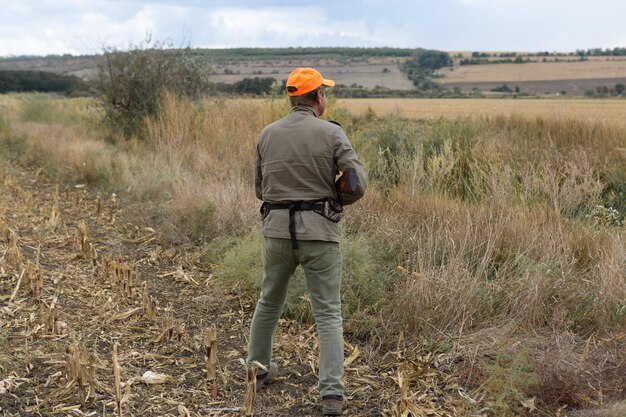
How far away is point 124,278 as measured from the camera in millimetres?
6098

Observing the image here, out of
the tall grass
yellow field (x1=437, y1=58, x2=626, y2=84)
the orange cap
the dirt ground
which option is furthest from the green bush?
yellow field (x1=437, y1=58, x2=626, y2=84)

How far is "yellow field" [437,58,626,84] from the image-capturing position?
51.8 m

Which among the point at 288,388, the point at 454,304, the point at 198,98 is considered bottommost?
the point at 288,388

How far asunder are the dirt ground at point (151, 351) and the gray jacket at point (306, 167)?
121 cm

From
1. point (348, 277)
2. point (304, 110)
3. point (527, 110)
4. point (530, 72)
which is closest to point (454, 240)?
point (348, 277)

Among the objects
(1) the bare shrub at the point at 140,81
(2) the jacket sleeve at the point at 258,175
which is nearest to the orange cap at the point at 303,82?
(2) the jacket sleeve at the point at 258,175

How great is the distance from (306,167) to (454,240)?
9.44 feet

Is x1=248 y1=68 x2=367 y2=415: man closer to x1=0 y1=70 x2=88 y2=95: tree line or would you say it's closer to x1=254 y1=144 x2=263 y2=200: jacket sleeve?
x1=254 y1=144 x2=263 y2=200: jacket sleeve

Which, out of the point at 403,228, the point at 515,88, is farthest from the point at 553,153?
the point at 515,88

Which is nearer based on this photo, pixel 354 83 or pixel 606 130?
pixel 606 130

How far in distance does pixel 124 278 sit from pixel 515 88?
4933 centimetres

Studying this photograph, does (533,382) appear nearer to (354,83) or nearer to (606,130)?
(606,130)

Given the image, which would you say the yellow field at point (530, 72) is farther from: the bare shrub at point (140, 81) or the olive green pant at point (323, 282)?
the olive green pant at point (323, 282)

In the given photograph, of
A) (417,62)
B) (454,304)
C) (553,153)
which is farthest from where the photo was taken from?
(417,62)
